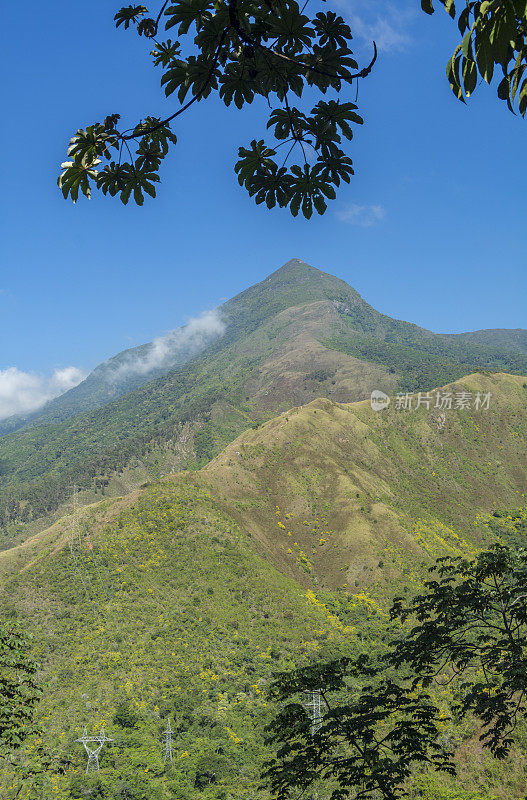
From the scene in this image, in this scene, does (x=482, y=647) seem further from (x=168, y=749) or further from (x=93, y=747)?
(x=93, y=747)

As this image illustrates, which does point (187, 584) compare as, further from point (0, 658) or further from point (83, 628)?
point (0, 658)

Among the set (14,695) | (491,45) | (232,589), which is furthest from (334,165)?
(232,589)

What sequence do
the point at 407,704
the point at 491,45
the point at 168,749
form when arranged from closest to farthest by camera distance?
the point at 491,45 < the point at 407,704 < the point at 168,749

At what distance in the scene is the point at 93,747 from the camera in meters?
35.9

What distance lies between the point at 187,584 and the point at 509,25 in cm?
6261

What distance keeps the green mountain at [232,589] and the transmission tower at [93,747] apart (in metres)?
0.81

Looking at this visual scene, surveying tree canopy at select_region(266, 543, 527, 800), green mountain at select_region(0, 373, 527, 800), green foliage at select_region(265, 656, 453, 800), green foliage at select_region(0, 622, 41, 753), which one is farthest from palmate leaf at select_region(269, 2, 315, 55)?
green mountain at select_region(0, 373, 527, 800)

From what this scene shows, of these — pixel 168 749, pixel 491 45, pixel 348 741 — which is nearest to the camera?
pixel 491 45

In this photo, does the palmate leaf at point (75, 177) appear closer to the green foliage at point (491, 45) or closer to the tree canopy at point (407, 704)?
the green foliage at point (491, 45)

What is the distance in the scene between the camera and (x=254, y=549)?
6438cm

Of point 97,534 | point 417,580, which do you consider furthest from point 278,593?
point 97,534

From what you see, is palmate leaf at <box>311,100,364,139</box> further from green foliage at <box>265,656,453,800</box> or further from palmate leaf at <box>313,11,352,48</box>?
green foliage at <box>265,656,453,800</box>

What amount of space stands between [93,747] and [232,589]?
24.0m

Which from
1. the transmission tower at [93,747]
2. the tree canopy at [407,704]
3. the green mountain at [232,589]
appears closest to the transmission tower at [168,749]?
the green mountain at [232,589]
